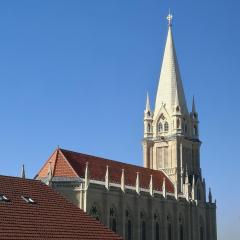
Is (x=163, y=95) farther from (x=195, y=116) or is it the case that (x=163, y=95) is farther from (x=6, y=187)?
(x=6, y=187)

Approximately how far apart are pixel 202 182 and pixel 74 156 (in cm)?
3074

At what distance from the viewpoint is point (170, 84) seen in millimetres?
97938

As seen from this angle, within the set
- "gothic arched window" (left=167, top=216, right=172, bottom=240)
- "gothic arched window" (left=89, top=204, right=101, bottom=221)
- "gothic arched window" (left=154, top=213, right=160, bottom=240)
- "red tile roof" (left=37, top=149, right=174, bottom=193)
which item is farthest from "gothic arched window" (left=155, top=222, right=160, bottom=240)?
"gothic arched window" (left=89, top=204, right=101, bottom=221)

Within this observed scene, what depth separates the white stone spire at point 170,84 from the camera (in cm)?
9769

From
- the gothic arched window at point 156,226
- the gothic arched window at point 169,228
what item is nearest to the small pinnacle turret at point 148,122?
the gothic arched window at point 169,228

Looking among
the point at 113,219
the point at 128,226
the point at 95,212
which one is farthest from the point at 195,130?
the point at 95,212

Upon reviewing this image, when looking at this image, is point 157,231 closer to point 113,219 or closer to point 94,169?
point 113,219

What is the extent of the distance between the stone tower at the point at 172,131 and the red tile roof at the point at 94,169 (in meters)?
6.27

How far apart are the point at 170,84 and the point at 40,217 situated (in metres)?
62.0

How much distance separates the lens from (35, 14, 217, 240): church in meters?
70.1

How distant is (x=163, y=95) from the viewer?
98.6 meters

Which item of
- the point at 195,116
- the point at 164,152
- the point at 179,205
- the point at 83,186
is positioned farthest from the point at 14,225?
the point at 195,116

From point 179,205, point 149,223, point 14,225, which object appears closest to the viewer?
point 14,225

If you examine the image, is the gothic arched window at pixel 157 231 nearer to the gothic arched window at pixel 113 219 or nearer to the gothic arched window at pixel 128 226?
the gothic arched window at pixel 128 226
